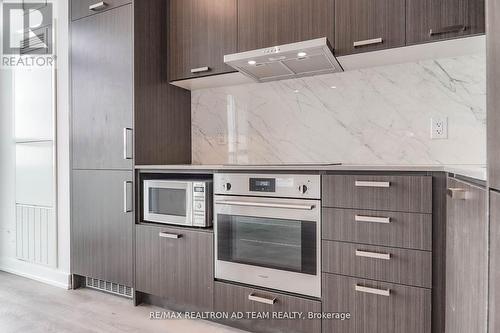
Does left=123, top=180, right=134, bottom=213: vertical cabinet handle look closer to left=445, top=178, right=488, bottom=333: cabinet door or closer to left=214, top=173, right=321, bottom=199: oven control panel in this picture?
left=214, top=173, right=321, bottom=199: oven control panel

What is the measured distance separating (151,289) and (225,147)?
1143 mm

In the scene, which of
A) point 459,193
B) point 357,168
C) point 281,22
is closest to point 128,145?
point 281,22

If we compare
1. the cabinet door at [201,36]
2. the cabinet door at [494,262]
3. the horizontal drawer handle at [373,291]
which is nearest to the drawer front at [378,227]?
the horizontal drawer handle at [373,291]

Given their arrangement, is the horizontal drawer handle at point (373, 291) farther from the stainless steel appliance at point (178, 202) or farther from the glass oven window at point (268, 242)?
the stainless steel appliance at point (178, 202)

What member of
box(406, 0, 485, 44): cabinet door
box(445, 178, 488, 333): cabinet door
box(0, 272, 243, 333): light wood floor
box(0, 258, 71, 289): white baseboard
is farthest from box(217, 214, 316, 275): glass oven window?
box(0, 258, 71, 289): white baseboard

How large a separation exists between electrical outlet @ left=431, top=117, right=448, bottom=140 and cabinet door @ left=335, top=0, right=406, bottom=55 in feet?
1.74

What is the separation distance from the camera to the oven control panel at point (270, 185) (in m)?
1.65

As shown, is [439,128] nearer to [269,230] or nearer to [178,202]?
[269,230]

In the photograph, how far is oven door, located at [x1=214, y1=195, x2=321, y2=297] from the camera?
164 centimetres

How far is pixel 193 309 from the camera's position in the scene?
2.08 meters

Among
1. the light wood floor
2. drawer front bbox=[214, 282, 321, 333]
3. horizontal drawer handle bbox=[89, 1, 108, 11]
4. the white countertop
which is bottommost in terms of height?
the light wood floor

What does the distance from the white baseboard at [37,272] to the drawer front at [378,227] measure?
215 centimetres

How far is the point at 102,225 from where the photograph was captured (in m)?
2.35

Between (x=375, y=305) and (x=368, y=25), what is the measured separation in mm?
1420
